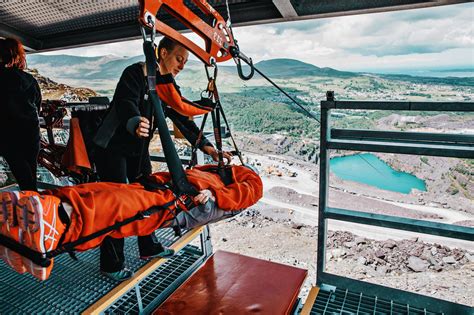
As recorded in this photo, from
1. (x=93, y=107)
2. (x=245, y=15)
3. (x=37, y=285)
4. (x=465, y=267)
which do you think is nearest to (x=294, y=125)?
(x=245, y=15)

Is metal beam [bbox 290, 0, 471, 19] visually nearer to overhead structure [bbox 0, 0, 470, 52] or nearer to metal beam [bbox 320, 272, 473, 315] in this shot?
overhead structure [bbox 0, 0, 470, 52]

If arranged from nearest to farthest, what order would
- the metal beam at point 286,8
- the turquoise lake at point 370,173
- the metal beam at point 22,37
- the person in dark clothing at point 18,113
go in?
1. the metal beam at point 286,8
2. the person in dark clothing at point 18,113
3. the metal beam at point 22,37
4. the turquoise lake at point 370,173

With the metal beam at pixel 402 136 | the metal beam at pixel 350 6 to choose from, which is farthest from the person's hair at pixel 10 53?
the metal beam at pixel 402 136

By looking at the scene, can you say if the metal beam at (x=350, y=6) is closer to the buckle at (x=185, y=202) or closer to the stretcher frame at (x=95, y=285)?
the buckle at (x=185, y=202)

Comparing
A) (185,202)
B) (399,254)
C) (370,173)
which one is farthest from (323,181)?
(399,254)

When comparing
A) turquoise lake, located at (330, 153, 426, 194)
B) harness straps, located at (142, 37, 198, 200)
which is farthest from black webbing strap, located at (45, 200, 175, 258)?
turquoise lake, located at (330, 153, 426, 194)

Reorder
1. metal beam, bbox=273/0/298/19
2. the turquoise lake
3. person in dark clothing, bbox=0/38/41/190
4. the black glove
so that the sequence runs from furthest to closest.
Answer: the turquoise lake → person in dark clothing, bbox=0/38/41/190 → metal beam, bbox=273/0/298/19 → the black glove

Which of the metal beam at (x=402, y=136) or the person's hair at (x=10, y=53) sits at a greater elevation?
the person's hair at (x=10, y=53)
